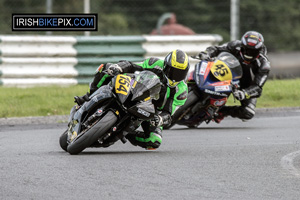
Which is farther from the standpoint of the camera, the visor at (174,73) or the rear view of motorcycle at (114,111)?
the visor at (174,73)

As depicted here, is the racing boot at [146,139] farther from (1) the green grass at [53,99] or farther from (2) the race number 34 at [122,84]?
(1) the green grass at [53,99]

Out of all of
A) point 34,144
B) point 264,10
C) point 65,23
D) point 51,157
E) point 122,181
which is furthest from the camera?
point 264,10

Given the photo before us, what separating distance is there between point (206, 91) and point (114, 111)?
3322mm

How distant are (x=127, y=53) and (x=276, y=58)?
12.8 ft

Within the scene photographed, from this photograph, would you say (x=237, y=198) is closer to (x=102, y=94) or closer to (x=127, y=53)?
(x=102, y=94)

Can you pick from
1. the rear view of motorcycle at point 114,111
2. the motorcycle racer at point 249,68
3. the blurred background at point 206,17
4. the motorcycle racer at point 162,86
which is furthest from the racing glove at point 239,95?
the blurred background at point 206,17

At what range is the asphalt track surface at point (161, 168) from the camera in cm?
607

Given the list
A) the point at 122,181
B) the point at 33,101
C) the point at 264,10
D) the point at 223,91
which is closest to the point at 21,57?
the point at 33,101

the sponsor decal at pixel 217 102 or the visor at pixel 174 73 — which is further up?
the visor at pixel 174 73

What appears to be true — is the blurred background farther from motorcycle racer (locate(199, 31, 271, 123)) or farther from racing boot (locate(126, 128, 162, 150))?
racing boot (locate(126, 128, 162, 150))

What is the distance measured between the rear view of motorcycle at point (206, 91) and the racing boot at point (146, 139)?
2172 mm

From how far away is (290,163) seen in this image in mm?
7734

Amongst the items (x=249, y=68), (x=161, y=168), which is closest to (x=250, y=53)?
(x=249, y=68)

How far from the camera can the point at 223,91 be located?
1119 cm
